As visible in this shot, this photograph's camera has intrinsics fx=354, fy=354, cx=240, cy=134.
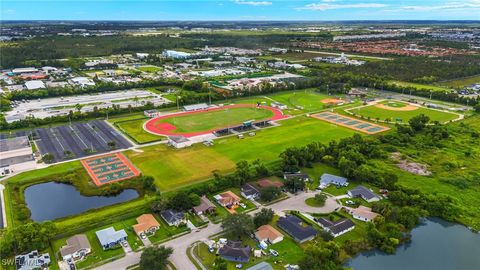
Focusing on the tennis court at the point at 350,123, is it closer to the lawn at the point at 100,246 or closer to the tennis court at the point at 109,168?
the tennis court at the point at 109,168

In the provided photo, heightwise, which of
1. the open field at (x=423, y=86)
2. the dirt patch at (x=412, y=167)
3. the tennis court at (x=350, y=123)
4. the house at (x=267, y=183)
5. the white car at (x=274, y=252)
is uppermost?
the open field at (x=423, y=86)

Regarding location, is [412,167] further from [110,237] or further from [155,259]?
[110,237]

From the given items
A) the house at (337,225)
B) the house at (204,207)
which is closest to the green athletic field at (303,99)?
the house at (337,225)

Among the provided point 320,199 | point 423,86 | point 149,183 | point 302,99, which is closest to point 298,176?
point 320,199

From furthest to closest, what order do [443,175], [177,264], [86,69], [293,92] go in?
1. [86,69]
2. [293,92]
3. [443,175]
4. [177,264]

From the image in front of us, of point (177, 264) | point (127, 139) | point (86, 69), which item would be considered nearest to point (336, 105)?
point (127, 139)

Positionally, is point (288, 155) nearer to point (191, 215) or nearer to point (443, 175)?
point (191, 215)
